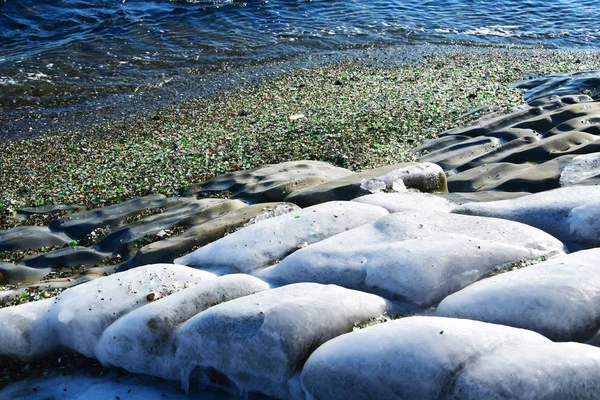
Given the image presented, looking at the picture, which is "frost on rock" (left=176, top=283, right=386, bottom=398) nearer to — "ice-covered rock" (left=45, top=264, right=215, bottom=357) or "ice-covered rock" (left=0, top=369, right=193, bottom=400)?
"ice-covered rock" (left=0, top=369, right=193, bottom=400)

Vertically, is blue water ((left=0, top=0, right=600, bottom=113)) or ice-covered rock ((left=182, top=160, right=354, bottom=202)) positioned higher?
blue water ((left=0, top=0, right=600, bottom=113))

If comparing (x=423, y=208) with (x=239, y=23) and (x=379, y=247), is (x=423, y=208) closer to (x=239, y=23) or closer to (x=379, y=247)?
(x=379, y=247)

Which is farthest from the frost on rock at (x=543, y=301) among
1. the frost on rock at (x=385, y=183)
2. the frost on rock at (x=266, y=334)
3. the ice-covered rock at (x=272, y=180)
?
the ice-covered rock at (x=272, y=180)

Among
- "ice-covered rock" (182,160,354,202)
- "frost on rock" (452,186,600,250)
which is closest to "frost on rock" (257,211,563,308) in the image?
"frost on rock" (452,186,600,250)

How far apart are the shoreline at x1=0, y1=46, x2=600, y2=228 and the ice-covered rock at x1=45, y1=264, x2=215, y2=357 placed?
6.53 feet

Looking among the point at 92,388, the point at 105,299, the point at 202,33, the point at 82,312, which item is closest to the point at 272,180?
the point at 105,299

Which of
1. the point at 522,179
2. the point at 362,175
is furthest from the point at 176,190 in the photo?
the point at 522,179

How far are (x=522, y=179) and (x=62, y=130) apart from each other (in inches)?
223

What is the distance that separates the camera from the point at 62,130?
7.47 m

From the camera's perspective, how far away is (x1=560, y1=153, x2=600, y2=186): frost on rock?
13.3 ft

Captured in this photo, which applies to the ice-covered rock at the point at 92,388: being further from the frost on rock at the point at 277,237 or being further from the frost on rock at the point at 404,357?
the frost on rock at the point at 277,237

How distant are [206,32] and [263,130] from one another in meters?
5.62

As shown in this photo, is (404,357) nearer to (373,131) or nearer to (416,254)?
(416,254)

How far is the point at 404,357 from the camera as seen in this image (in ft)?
7.26
